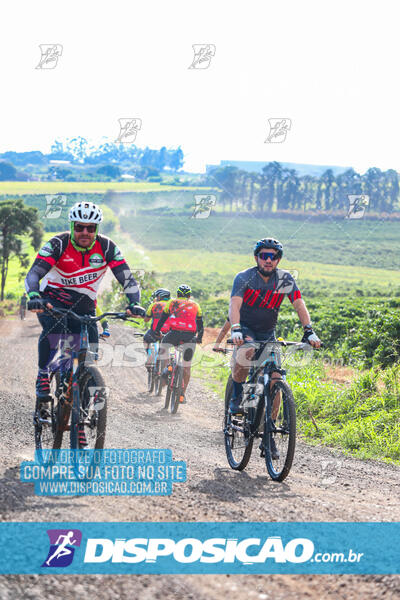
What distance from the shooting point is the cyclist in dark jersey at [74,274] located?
6.84 meters

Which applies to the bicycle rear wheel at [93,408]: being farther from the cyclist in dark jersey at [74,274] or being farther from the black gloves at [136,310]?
the black gloves at [136,310]

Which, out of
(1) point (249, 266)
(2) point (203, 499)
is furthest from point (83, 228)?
(1) point (249, 266)

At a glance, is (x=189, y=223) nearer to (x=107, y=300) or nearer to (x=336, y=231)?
(x=336, y=231)


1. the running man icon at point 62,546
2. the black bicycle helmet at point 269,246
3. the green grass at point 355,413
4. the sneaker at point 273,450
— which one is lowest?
the green grass at point 355,413

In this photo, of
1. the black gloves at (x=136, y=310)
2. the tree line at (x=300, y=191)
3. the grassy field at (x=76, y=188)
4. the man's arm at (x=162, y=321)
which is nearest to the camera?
the black gloves at (x=136, y=310)

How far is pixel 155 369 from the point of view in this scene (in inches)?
558

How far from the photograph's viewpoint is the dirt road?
4094 mm

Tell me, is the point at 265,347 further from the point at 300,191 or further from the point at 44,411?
the point at 300,191

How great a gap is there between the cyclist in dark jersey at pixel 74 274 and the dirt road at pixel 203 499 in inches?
58.1

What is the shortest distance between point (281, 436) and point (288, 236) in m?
83.8

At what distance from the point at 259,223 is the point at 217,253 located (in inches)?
647

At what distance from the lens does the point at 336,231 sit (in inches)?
3927

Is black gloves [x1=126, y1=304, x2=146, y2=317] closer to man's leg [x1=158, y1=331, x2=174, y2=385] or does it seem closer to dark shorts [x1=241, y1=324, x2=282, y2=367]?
dark shorts [x1=241, y1=324, x2=282, y2=367]

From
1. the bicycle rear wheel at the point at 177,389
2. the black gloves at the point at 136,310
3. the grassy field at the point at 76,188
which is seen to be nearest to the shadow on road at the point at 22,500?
the black gloves at the point at 136,310
